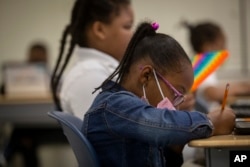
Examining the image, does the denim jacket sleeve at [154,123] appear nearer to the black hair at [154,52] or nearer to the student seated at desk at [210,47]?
the black hair at [154,52]

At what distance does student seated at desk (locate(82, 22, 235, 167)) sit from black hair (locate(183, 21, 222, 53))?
6.25 feet

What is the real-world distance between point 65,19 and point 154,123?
15.5ft

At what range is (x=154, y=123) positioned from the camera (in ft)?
4.53

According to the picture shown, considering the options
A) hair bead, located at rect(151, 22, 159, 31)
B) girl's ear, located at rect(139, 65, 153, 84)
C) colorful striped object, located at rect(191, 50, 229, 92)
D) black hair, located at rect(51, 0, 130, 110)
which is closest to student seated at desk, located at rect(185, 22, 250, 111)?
colorful striped object, located at rect(191, 50, 229, 92)

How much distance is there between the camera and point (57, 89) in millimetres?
2398

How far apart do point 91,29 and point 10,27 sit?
4082 mm

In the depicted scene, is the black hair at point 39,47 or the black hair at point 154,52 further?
the black hair at point 39,47

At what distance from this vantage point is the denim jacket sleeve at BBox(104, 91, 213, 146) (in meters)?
1.38

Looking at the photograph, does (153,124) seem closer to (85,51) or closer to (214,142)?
(214,142)

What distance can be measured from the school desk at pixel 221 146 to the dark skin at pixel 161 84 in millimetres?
71

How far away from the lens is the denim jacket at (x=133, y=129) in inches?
54.4

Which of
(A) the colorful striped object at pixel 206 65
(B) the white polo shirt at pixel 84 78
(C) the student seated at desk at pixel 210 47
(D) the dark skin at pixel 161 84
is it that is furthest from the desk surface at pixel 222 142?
(C) the student seated at desk at pixel 210 47

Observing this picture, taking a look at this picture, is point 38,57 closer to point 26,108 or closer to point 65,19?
point 65,19

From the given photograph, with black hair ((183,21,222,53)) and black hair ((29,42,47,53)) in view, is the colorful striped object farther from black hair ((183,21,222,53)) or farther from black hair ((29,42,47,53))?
black hair ((29,42,47,53))
